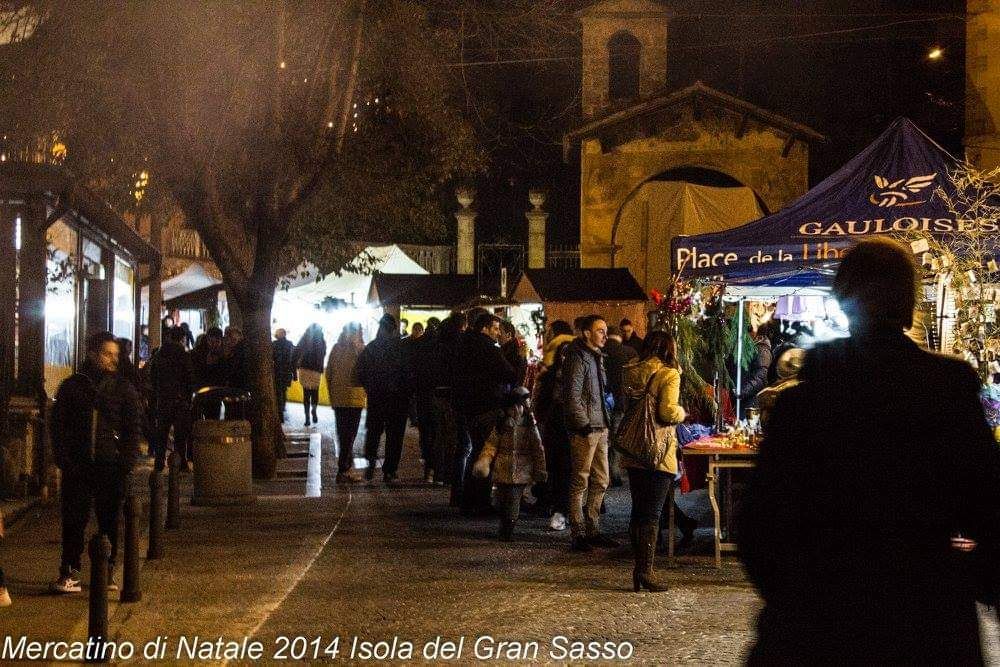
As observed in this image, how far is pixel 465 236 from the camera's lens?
123 ft

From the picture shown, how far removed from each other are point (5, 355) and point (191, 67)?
408cm

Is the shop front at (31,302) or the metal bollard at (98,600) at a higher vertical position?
the shop front at (31,302)

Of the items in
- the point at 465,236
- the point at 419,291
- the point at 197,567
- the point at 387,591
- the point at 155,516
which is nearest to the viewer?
the point at 387,591

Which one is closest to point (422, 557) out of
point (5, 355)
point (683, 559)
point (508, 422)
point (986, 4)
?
point (508, 422)

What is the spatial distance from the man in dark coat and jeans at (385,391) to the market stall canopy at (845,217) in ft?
16.8

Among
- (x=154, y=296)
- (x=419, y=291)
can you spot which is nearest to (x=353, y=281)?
(x=419, y=291)

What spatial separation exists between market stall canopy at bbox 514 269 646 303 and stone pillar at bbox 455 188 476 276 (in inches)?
442

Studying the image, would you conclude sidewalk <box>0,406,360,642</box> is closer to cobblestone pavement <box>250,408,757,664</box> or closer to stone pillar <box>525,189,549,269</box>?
cobblestone pavement <box>250,408,757,664</box>

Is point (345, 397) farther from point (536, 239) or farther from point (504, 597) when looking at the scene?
point (536, 239)

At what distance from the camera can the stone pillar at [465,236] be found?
122 feet

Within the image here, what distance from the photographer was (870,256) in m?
3.30

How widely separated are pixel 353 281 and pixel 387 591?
22.8 meters

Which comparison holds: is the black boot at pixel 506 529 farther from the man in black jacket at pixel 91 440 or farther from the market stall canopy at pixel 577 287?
the market stall canopy at pixel 577 287

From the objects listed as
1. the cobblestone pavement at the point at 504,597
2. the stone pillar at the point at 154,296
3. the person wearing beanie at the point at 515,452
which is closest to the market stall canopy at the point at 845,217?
the person wearing beanie at the point at 515,452
